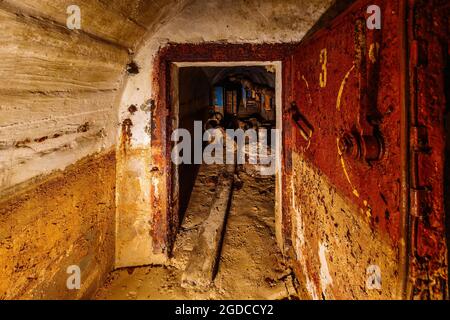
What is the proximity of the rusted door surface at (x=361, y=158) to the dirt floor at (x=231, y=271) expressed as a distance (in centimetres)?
59

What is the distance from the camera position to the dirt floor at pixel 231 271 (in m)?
2.27

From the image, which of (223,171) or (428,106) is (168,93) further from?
(223,171)

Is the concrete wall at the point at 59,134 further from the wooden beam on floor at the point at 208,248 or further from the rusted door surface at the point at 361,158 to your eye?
the rusted door surface at the point at 361,158

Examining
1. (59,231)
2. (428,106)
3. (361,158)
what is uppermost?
(428,106)

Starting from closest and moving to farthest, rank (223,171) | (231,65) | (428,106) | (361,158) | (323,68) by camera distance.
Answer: (428,106), (361,158), (323,68), (231,65), (223,171)

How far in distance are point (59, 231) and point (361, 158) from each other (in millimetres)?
1952

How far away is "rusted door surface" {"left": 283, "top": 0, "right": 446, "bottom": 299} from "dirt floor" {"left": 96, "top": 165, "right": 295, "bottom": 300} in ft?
1.92

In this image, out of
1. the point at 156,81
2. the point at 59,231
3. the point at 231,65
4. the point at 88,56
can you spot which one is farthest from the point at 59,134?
the point at 231,65

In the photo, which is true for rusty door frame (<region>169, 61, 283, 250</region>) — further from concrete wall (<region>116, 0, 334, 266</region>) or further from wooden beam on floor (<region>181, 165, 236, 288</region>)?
wooden beam on floor (<region>181, 165, 236, 288</region>)

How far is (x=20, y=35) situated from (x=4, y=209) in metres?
0.87

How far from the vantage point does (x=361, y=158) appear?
99 cm
